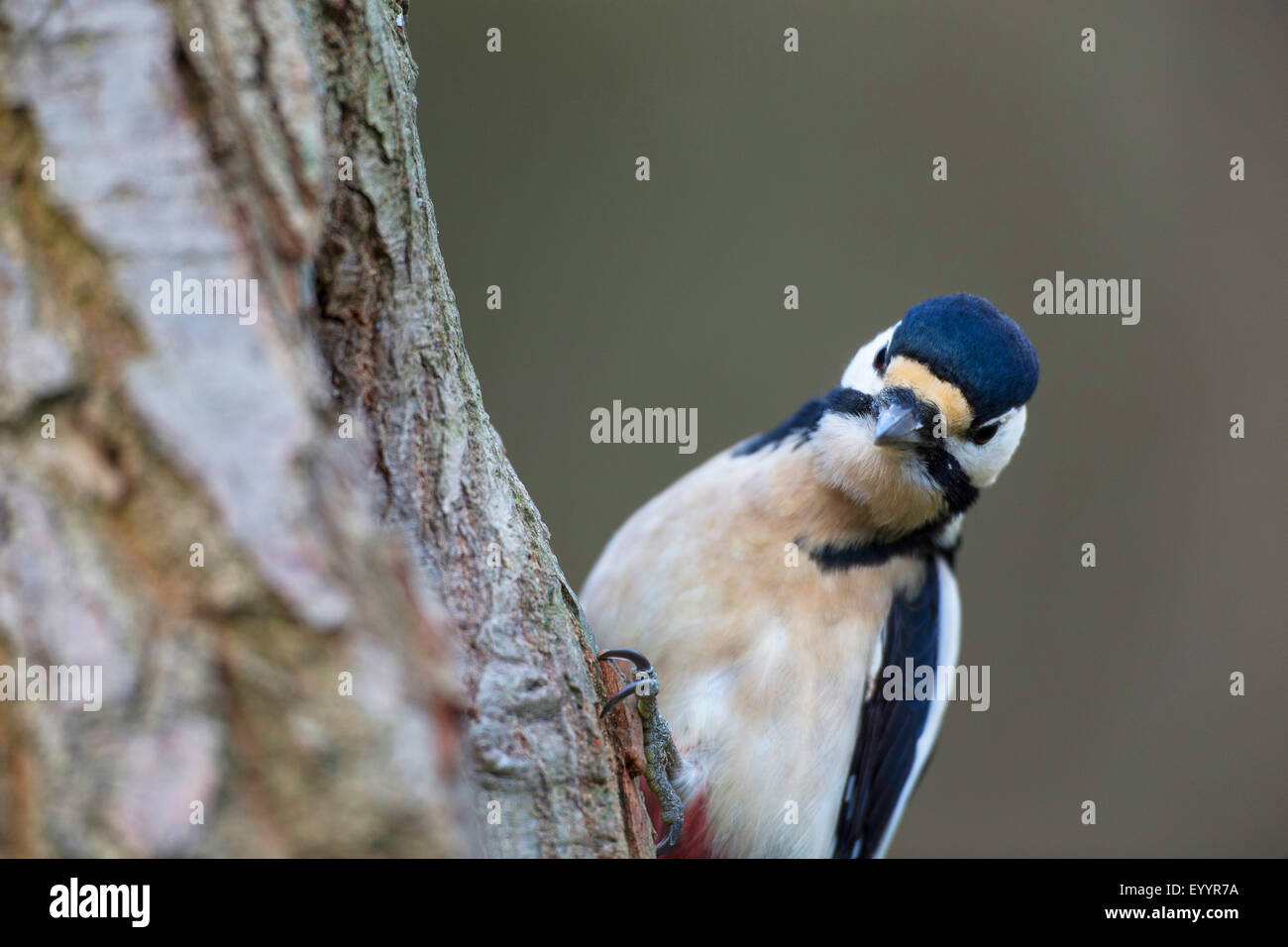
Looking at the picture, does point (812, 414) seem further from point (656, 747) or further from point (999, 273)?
point (999, 273)

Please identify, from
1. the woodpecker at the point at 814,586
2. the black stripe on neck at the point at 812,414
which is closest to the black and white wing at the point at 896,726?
the woodpecker at the point at 814,586

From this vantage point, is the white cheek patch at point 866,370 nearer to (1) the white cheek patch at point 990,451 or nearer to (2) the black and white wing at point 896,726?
(1) the white cheek patch at point 990,451

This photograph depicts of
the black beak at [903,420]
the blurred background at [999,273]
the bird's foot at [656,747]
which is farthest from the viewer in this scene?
the blurred background at [999,273]

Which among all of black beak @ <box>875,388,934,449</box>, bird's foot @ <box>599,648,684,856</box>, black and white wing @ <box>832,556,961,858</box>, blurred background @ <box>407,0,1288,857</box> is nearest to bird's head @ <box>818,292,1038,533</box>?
black beak @ <box>875,388,934,449</box>

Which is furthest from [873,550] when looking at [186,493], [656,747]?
[186,493]

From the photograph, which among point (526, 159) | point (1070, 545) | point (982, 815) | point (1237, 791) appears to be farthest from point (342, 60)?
point (1237, 791)

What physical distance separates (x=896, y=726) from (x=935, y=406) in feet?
1.94

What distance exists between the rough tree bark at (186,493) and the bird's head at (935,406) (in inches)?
38.7

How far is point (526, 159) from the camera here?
3.29 m

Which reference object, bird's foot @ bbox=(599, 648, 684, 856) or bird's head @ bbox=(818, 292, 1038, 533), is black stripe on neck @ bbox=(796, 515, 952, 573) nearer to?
bird's head @ bbox=(818, 292, 1038, 533)

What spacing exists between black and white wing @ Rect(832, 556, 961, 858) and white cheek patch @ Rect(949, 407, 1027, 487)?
0.59 ft

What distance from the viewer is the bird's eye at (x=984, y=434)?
5.76ft
